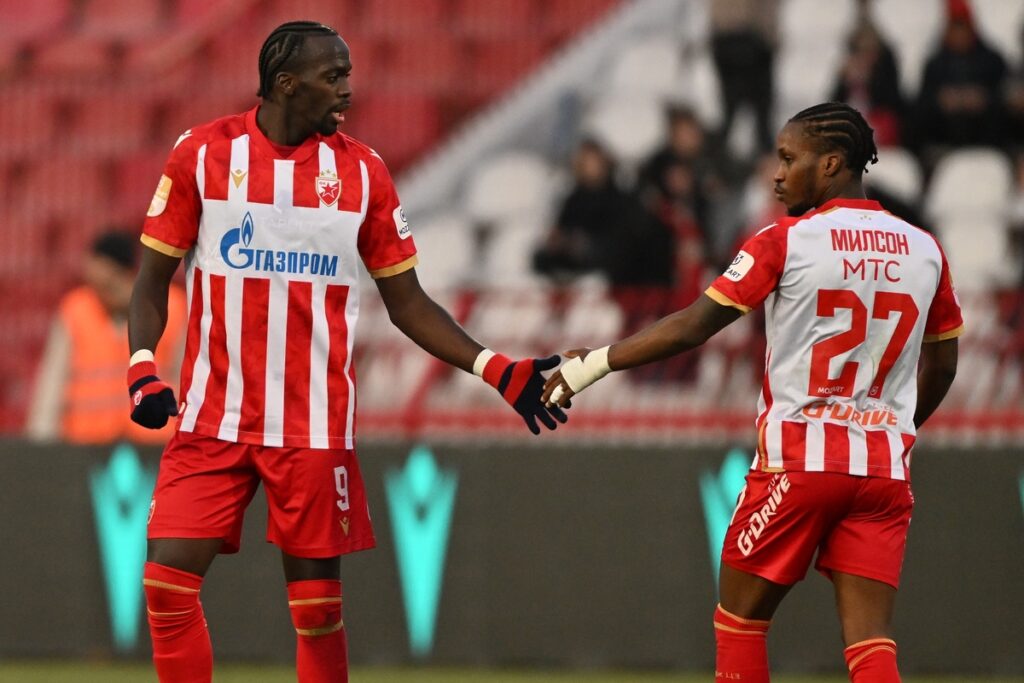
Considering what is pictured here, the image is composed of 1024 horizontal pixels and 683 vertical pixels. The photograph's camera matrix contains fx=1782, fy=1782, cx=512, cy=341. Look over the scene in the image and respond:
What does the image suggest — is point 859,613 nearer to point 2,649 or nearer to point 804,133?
point 804,133

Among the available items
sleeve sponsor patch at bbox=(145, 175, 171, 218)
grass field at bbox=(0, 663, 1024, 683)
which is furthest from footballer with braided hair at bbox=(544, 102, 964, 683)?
grass field at bbox=(0, 663, 1024, 683)

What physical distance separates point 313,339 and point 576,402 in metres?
4.41

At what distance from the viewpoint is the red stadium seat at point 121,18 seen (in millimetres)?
15273

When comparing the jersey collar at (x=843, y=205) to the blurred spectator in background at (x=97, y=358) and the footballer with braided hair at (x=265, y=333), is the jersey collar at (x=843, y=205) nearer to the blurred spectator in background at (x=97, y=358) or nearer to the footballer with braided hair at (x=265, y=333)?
the footballer with braided hair at (x=265, y=333)

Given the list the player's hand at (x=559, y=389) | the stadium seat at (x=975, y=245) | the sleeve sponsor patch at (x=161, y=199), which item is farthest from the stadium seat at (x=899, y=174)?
the sleeve sponsor patch at (x=161, y=199)

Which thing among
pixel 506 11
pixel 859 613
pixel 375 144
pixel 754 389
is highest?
pixel 506 11

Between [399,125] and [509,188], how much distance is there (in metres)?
1.42

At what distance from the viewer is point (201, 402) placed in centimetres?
513

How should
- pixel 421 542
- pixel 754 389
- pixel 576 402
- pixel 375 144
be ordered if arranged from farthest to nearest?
pixel 375 144 → pixel 576 402 → pixel 754 389 → pixel 421 542

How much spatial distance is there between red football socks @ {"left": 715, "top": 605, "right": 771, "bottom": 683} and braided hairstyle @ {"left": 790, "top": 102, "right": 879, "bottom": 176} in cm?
132

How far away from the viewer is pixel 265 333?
5113 millimetres

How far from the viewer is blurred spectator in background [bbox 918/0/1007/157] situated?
11.4m

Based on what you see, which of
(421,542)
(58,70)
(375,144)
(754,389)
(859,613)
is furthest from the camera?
(58,70)

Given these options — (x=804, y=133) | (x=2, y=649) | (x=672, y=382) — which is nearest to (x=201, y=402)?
(x=804, y=133)
